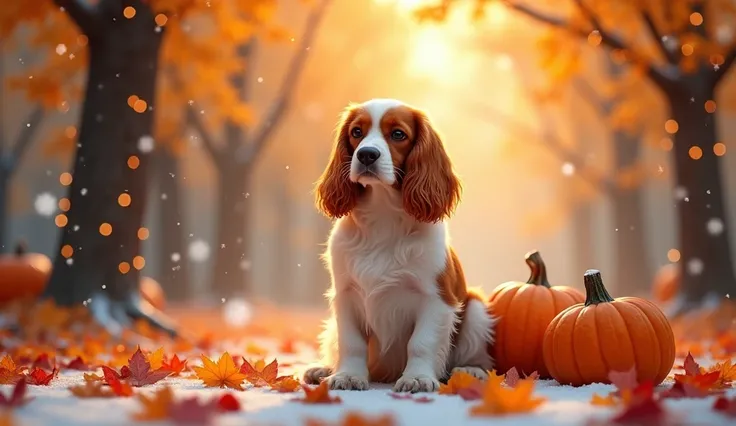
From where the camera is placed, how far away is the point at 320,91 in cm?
1573

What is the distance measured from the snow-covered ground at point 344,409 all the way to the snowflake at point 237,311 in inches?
322

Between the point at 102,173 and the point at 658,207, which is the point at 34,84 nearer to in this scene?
the point at 102,173

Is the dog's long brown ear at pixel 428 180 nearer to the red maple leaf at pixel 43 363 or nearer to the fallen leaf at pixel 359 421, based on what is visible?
the fallen leaf at pixel 359 421

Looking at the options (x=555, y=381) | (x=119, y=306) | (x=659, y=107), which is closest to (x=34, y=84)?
(x=119, y=306)

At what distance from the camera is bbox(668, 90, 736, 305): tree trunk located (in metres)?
7.77

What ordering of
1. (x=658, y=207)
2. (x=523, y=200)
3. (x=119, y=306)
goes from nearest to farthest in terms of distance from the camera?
(x=119, y=306) → (x=658, y=207) → (x=523, y=200)

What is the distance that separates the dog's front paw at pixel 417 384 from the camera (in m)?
3.19

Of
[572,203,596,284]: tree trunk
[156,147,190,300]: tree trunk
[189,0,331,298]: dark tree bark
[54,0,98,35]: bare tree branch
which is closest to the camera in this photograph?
[54,0,98,35]: bare tree branch

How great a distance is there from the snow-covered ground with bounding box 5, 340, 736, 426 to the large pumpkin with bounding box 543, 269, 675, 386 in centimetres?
16

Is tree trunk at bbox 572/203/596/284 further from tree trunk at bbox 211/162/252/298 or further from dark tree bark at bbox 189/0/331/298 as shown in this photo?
tree trunk at bbox 211/162/252/298

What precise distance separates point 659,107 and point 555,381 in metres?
9.91

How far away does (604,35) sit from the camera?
7.53 metres

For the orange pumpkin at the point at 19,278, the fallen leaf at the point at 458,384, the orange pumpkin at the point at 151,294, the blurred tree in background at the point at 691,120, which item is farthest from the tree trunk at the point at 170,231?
the fallen leaf at the point at 458,384

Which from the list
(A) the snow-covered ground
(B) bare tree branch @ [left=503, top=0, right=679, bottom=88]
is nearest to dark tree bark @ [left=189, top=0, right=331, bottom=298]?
(B) bare tree branch @ [left=503, top=0, right=679, bottom=88]
